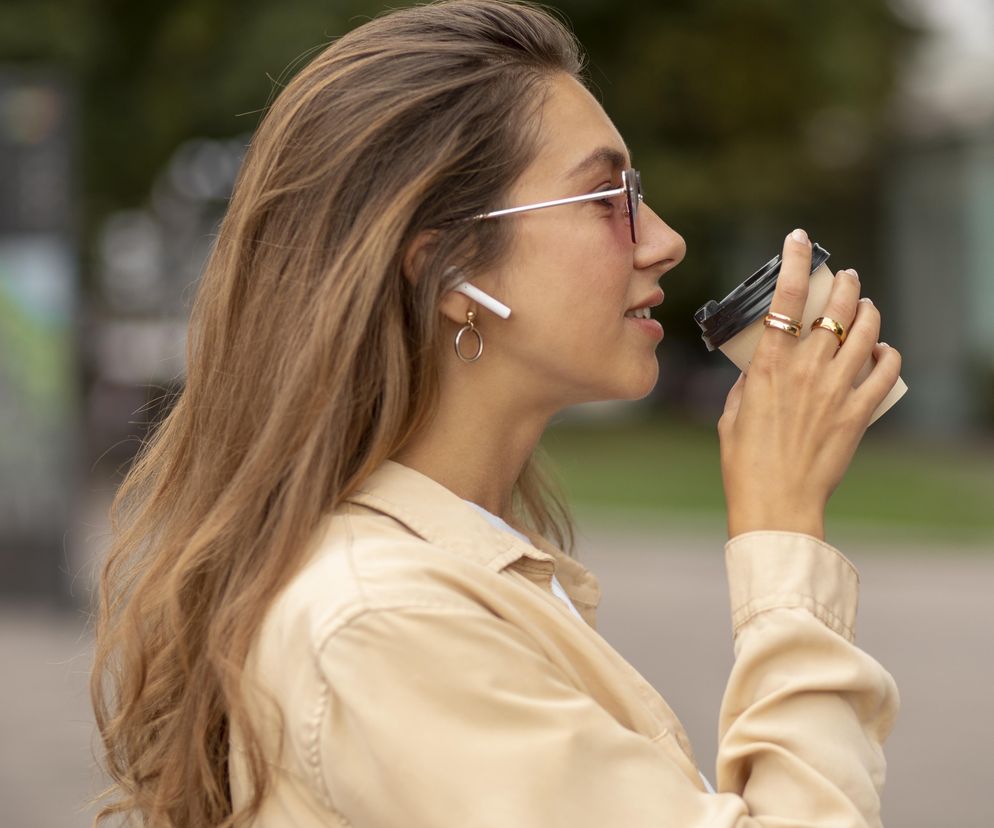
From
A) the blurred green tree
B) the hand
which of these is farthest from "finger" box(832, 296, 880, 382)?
the blurred green tree

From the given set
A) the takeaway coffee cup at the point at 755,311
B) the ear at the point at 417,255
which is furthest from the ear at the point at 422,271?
the takeaway coffee cup at the point at 755,311

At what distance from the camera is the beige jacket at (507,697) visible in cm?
143

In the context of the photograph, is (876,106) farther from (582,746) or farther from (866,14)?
(582,746)

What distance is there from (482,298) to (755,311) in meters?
0.34

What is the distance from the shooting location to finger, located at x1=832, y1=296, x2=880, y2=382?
1.77m

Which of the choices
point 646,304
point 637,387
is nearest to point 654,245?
point 646,304

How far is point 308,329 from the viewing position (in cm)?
168

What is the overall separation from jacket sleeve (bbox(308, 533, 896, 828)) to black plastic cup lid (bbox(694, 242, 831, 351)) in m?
0.45

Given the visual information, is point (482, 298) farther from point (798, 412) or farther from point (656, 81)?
point (656, 81)

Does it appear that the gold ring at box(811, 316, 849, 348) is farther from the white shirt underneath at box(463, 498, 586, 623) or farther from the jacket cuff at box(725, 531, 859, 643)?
the white shirt underneath at box(463, 498, 586, 623)

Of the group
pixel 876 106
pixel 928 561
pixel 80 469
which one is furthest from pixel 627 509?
pixel 876 106

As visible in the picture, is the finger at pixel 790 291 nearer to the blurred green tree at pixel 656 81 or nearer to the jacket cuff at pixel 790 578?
the jacket cuff at pixel 790 578

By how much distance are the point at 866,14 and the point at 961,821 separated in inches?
594

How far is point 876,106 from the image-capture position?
20781 millimetres
